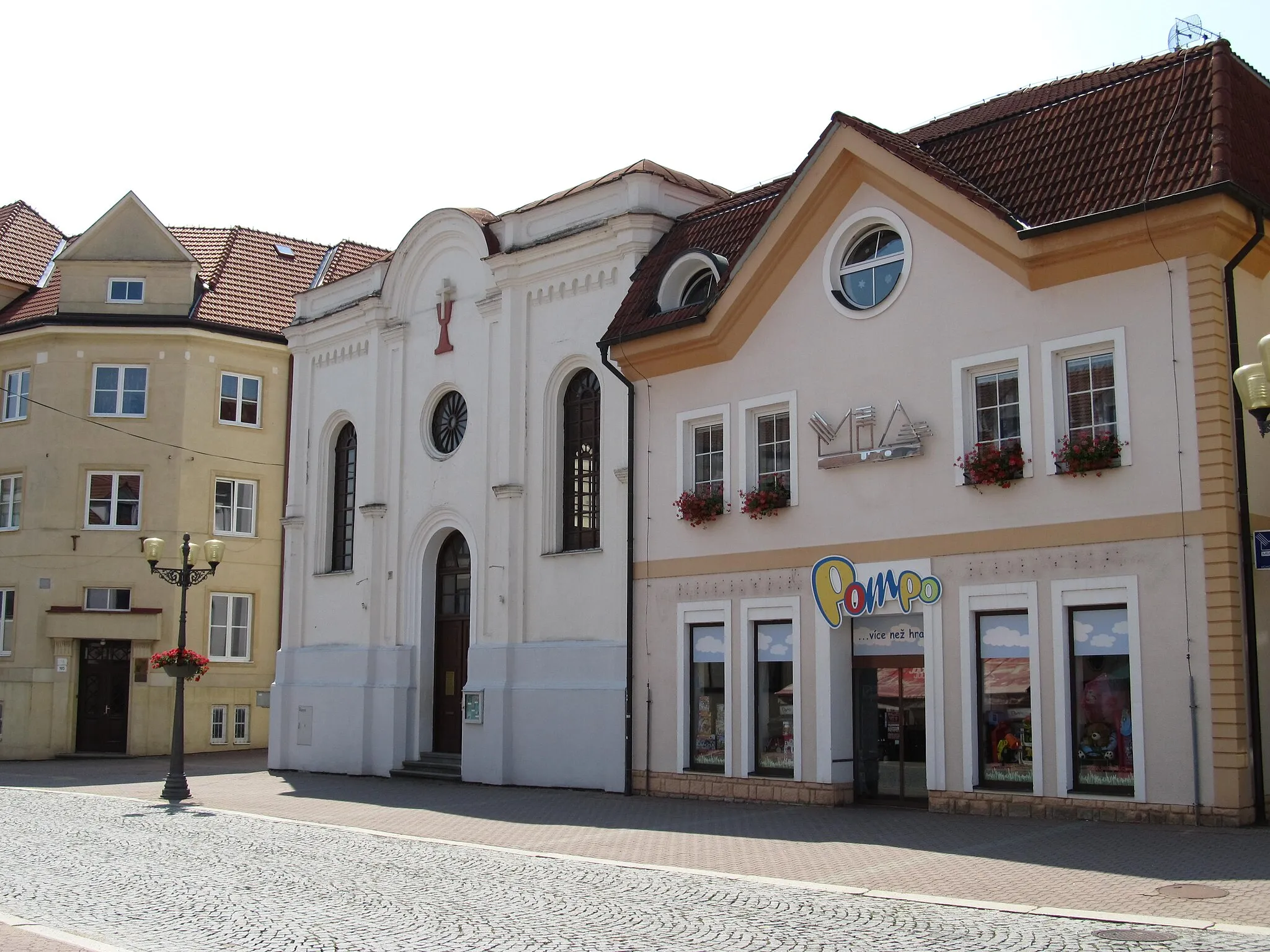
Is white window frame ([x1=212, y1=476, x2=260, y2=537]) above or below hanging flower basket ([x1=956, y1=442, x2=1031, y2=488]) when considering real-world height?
above

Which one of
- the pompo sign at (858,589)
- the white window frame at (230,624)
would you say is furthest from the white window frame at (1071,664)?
the white window frame at (230,624)

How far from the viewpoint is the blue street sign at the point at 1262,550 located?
1530 cm

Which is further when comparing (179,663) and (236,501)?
(236,501)

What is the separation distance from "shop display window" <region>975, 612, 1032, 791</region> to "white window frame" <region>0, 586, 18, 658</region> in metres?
26.6

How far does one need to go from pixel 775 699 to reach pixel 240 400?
2261 cm

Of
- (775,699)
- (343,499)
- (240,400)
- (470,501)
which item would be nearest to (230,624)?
(240,400)

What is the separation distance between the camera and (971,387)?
18062 mm

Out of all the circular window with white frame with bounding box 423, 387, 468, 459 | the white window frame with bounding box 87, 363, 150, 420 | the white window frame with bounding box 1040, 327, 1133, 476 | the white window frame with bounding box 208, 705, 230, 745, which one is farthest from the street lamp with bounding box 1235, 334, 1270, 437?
the white window frame with bounding box 87, 363, 150, 420

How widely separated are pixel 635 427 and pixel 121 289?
20827 millimetres

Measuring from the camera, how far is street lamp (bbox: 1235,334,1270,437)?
1263 cm

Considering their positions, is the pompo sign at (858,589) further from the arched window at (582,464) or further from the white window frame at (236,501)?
the white window frame at (236,501)

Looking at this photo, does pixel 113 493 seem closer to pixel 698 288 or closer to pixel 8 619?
pixel 8 619

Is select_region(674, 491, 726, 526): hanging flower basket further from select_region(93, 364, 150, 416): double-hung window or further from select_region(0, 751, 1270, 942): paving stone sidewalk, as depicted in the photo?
select_region(93, 364, 150, 416): double-hung window

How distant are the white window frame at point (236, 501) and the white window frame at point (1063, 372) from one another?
2579 cm
